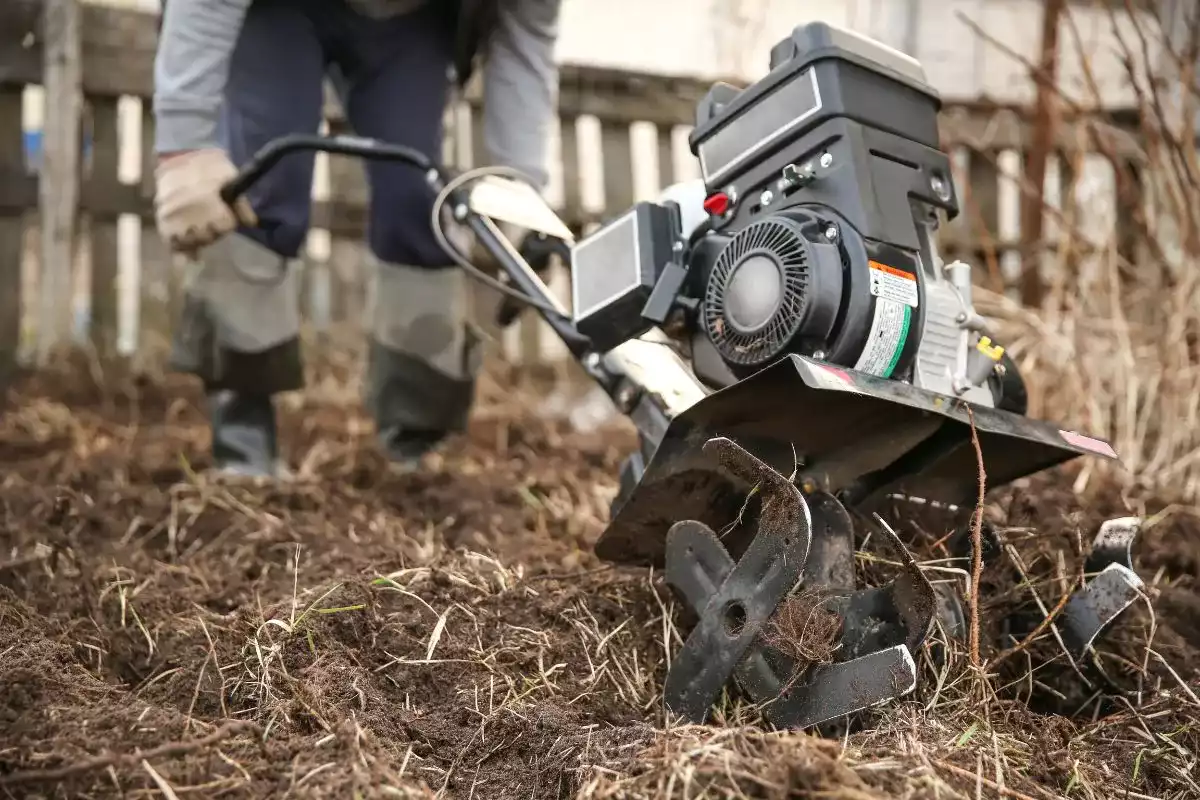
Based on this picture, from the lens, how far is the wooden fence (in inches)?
144

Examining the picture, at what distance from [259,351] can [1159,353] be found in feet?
7.56

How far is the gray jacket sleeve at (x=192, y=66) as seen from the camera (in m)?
2.34

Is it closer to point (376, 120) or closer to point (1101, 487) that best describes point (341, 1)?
point (376, 120)

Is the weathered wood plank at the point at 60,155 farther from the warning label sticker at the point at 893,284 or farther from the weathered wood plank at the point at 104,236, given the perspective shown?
the warning label sticker at the point at 893,284

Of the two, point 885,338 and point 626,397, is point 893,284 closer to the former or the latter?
point 885,338

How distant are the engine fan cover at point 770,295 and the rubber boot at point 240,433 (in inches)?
62.5

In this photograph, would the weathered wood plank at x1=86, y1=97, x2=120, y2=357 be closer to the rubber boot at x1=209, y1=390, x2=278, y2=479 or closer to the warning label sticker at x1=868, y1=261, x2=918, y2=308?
the rubber boot at x1=209, y1=390, x2=278, y2=479

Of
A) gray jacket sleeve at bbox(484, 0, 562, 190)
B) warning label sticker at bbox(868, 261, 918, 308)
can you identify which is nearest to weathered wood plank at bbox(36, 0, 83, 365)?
gray jacket sleeve at bbox(484, 0, 562, 190)

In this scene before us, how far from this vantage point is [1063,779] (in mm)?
1312

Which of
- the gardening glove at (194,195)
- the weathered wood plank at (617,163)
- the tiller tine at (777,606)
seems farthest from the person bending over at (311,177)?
the weathered wood plank at (617,163)

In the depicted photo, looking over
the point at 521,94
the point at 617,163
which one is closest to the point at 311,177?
the point at 521,94

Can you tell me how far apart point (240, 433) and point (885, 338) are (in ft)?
6.11

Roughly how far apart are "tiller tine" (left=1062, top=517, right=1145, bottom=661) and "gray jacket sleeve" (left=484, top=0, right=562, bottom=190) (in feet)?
5.31

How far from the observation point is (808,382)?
1353 millimetres
